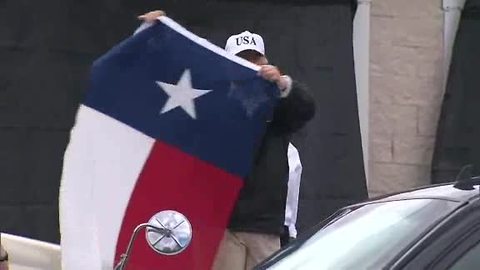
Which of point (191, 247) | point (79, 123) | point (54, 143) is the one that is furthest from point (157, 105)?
point (54, 143)

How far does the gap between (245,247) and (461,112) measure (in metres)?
3.48

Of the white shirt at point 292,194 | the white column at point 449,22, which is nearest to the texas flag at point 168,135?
the white shirt at point 292,194

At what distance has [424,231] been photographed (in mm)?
3234

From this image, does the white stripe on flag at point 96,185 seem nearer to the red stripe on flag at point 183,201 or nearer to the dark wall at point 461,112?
the red stripe on flag at point 183,201

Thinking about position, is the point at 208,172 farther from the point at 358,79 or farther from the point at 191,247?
the point at 358,79

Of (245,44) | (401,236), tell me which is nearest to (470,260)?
(401,236)

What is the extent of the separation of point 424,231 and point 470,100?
5446 millimetres

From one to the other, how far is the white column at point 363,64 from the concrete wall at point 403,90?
0.26 feet

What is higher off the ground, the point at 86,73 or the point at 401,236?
the point at 86,73

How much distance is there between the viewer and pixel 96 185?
5.24m

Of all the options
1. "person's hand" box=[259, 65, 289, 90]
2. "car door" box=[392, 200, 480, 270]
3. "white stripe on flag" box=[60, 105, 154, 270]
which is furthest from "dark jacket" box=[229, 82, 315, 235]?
"car door" box=[392, 200, 480, 270]

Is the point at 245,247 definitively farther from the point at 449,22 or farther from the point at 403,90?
the point at 449,22

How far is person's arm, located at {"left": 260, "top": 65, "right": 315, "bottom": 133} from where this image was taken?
5.39 meters

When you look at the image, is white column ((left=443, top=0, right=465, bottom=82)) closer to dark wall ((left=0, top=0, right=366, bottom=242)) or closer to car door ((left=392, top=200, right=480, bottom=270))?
dark wall ((left=0, top=0, right=366, bottom=242))
